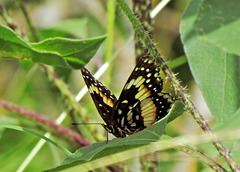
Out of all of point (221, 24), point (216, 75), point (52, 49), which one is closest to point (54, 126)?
point (52, 49)

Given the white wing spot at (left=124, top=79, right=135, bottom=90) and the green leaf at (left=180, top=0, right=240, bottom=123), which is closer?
the green leaf at (left=180, top=0, right=240, bottom=123)

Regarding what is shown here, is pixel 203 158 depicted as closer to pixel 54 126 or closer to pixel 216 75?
pixel 216 75

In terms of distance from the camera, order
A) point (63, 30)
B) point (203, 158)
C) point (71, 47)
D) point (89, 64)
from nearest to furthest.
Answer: point (203, 158) → point (71, 47) → point (63, 30) → point (89, 64)

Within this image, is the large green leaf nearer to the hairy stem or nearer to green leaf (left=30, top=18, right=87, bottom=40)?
the hairy stem

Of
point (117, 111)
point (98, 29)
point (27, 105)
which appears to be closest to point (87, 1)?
point (98, 29)

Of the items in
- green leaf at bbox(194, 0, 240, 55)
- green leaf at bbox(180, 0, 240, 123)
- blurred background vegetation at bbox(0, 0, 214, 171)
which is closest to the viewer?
green leaf at bbox(194, 0, 240, 55)

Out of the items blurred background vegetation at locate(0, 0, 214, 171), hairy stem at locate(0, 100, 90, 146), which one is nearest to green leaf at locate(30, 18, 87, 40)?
blurred background vegetation at locate(0, 0, 214, 171)

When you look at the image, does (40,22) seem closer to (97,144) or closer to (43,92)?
(43,92)
